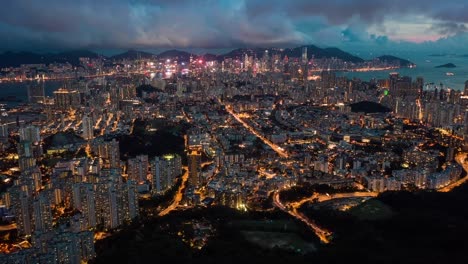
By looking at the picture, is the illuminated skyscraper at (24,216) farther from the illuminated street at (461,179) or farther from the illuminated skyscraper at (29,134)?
the illuminated street at (461,179)

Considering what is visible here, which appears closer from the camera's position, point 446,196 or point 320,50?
point 446,196

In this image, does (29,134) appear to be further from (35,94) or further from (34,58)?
(34,58)

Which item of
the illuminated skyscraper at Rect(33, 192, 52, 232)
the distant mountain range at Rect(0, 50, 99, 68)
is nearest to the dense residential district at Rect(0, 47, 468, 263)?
the illuminated skyscraper at Rect(33, 192, 52, 232)

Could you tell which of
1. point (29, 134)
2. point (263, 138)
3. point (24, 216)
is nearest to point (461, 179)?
point (263, 138)

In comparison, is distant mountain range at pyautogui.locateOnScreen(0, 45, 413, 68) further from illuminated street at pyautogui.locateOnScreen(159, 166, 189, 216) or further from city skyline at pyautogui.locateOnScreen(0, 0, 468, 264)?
illuminated street at pyautogui.locateOnScreen(159, 166, 189, 216)

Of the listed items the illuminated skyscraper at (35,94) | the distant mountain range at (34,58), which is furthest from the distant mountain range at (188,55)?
the illuminated skyscraper at (35,94)

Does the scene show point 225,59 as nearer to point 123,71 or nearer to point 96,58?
point 123,71

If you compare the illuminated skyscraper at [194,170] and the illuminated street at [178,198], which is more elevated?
the illuminated skyscraper at [194,170]

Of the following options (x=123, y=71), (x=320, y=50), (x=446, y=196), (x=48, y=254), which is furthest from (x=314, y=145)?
(x=320, y=50)
